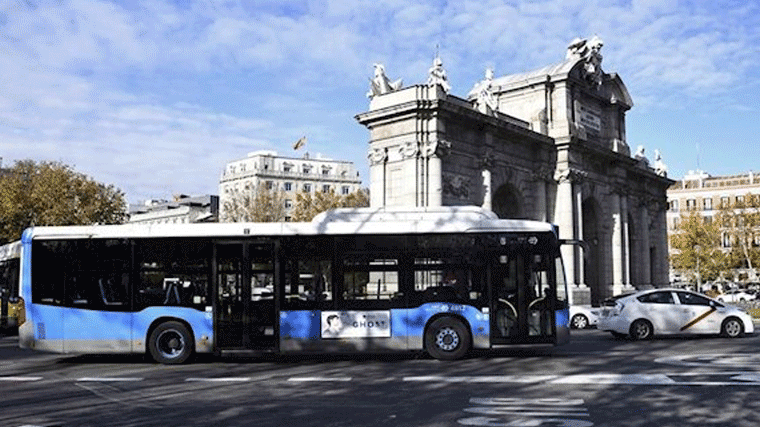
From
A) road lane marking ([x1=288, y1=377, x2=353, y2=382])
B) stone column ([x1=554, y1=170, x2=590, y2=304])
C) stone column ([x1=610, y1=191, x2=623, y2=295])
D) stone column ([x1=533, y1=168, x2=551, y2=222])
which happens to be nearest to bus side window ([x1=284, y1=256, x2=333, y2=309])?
road lane marking ([x1=288, y1=377, x2=353, y2=382])

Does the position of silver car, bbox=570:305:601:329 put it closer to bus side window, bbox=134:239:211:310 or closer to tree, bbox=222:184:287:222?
bus side window, bbox=134:239:211:310

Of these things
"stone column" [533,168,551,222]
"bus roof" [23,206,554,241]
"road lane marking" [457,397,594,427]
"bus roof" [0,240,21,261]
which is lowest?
"road lane marking" [457,397,594,427]

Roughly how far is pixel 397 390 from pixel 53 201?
43.9 m

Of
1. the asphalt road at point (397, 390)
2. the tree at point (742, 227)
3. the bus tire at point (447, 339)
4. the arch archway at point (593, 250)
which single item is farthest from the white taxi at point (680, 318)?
the tree at point (742, 227)

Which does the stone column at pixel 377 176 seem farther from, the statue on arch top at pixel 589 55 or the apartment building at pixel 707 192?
the apartment building at pixel 707 192

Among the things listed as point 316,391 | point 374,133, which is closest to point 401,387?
point 316,391

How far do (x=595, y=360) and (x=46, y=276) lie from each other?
11.3 metres

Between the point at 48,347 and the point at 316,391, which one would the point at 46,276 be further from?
the point at 316,391

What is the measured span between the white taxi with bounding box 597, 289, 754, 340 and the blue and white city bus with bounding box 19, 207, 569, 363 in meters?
5.86

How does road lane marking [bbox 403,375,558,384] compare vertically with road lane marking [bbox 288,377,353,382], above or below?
above

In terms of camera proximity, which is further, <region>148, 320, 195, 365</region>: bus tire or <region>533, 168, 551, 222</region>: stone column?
<region>533, 168, 551, 222</region>: stone column

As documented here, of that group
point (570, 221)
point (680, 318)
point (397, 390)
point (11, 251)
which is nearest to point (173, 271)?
point (397, 390)

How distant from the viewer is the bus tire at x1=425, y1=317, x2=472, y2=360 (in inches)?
596

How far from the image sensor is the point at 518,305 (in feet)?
50.1
